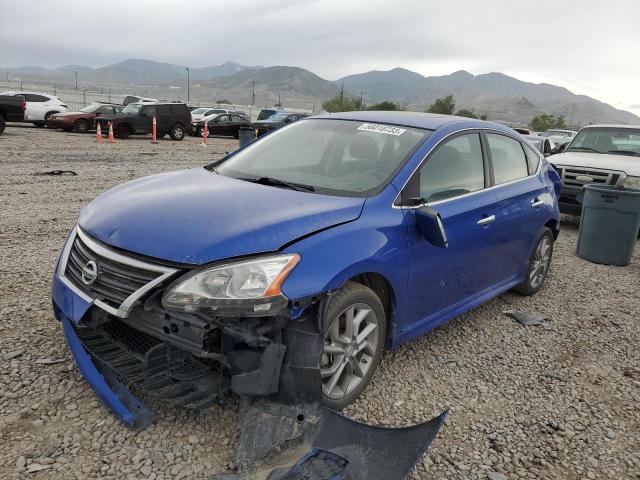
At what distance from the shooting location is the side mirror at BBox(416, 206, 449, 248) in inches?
121

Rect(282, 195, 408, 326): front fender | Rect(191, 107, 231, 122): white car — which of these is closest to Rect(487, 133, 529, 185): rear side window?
Rect(282, 195, 408, 326): front fender

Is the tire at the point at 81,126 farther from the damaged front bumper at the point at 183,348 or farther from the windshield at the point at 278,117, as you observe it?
the damaged front bumper at the point at 183,348

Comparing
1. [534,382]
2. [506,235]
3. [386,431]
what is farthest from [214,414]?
[506,235]

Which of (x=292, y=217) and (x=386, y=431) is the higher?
(x=292, y=217)

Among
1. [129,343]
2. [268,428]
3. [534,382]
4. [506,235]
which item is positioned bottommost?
[534,382]

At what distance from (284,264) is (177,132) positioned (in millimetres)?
20926

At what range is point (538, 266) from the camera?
520 centimetres

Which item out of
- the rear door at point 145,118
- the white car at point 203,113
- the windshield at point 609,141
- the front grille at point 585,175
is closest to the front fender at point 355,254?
the front grille at point 585,175

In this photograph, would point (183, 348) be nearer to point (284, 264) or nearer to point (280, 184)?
point (284, 264)

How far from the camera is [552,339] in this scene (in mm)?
4328

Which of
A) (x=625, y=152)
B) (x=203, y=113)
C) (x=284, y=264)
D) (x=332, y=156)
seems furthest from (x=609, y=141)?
(x=203, y=113)

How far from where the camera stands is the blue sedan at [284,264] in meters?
2.47

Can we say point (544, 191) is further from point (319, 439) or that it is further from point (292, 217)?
point (319, 439)

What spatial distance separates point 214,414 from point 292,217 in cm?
115
